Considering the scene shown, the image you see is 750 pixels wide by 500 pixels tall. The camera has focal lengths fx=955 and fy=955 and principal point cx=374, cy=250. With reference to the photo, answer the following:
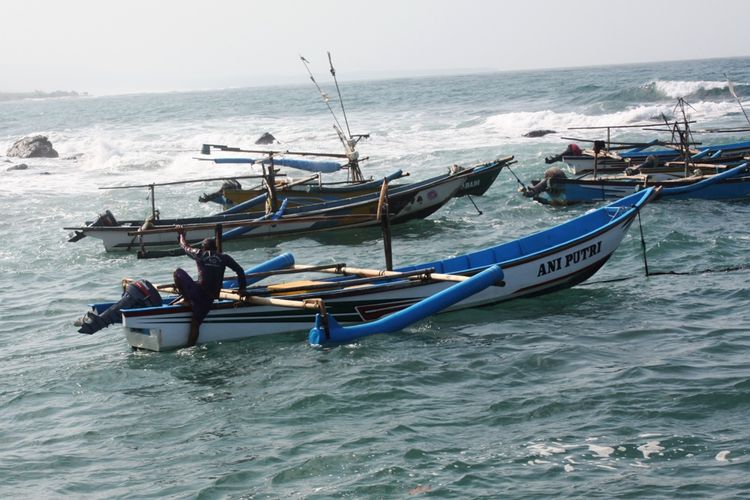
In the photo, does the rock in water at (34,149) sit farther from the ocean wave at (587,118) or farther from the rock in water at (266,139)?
the ocean wave at (587,118)

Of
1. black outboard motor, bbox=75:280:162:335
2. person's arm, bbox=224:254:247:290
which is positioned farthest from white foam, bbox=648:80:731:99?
black outboard motor, bbox=75:280:162:335

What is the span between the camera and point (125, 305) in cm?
1336

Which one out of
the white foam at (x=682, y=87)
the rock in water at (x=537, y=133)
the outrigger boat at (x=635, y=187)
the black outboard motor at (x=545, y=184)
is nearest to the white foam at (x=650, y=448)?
the outrigger boat at (x=635, y=187)

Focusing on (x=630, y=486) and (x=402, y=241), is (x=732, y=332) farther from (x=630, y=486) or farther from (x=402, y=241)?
(x=402, y=241)

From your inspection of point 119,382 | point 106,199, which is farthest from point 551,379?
point 106,199

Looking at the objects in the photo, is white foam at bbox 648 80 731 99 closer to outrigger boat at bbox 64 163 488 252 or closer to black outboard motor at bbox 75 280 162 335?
outrigger boat at bbox 64 163 488 252

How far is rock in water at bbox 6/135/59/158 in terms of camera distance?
4875 centimetres

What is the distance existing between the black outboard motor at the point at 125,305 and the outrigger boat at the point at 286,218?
23.2 ft

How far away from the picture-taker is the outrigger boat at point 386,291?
13172 mm

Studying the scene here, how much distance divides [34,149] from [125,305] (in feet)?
127

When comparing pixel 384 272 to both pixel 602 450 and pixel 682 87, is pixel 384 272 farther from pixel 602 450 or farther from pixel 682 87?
pixel 682 87

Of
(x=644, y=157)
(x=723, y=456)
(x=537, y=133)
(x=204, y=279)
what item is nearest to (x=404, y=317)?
(x=204, y=279)

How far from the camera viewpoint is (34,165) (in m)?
44.2

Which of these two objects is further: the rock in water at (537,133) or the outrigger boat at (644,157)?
the rock in water at (537,133)
